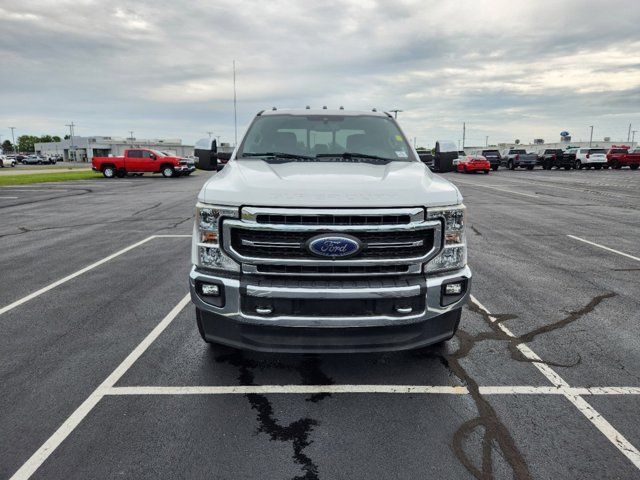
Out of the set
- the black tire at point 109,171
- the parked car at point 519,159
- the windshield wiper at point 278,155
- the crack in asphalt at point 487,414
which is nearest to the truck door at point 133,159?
the black tire at point 109,171

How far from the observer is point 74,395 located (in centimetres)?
315

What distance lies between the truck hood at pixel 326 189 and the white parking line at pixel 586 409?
1.54 metres

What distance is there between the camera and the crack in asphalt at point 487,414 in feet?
8.04

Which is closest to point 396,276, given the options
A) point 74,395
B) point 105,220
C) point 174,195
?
point 74,395

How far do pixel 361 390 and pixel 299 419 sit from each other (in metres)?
0.55

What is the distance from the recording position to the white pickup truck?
2959 millimetres

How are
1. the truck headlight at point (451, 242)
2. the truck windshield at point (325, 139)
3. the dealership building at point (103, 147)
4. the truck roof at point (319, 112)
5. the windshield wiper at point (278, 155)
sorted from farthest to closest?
1. the dealership building at point (103, 147)
2. the truck roof at point (319, 112)
3. the truck windshield at point (325, 139)
4. the windshield wiper at point (278, 155)
5. the truck headlight at point (451, 242)

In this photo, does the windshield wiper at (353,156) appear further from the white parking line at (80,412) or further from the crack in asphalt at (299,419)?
the white parking line at (80,412)

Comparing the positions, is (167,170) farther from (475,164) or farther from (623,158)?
(623,158)

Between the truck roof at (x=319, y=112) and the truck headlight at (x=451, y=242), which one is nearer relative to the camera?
the truck headlight at (x=451, y=242)

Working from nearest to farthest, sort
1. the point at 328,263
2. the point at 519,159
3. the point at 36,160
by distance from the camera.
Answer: the point at 328,263 → the point at 519,159 → the point at 36,160

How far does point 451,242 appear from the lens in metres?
3.22

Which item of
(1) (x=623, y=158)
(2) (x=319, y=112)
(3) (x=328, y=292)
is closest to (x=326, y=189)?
(3) (x=328, y=292)

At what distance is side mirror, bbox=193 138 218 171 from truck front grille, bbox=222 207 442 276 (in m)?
2.25
